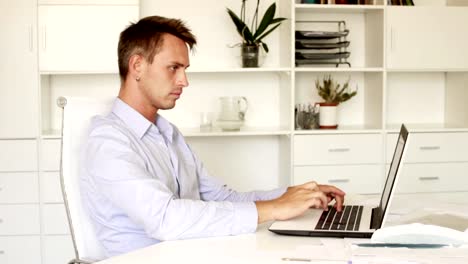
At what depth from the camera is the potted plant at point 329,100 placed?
394 centimetres

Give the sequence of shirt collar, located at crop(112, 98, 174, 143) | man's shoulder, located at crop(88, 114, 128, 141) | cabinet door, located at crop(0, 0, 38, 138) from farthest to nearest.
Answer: cabinet door, located at crop(0, 0, 38, 138) < shirt collar, located at crop(112, 98, 174, 143) < man's shoulder, located at crop(88, 114, 128, 141)

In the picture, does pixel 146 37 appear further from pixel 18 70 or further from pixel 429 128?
pixel 429 128

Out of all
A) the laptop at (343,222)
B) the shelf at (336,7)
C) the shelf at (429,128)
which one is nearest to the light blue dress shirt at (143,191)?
the laptop at (343,222)

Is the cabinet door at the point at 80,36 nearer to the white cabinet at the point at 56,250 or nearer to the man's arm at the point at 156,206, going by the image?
the white cabinet at the point at 56,250

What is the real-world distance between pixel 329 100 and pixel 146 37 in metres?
2.15

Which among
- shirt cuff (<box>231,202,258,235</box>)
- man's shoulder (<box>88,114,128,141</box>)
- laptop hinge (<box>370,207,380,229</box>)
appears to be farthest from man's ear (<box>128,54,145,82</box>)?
laptop hinge (<box>370,207,380,229</box>)

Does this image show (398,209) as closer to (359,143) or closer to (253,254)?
(253,254)

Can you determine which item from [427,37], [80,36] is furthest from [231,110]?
[427,37]

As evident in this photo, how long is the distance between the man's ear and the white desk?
2.06 feet

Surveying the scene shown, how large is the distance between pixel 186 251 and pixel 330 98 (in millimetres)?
2620

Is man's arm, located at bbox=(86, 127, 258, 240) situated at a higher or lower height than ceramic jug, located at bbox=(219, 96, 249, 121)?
lower

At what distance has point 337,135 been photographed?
3850 millimetres

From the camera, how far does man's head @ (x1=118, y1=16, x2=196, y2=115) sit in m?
2.00

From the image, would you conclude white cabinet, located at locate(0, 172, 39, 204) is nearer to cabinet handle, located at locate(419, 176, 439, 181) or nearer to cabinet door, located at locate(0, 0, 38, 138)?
cabinet door, located at locate(0, 0, 38, 138)
